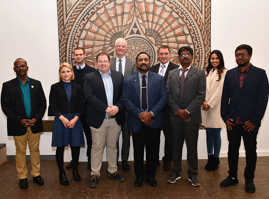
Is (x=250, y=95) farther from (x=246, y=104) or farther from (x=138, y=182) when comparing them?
(x=138, y=182)

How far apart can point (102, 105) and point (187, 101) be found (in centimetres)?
100

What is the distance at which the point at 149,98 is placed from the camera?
9.78ft

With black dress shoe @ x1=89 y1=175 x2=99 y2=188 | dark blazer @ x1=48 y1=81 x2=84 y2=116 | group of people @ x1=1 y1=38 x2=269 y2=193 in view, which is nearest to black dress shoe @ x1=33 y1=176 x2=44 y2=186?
group of people @ x1=1 y1=38 x2=269 y2=193

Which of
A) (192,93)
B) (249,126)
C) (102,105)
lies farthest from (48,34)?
(249,126)

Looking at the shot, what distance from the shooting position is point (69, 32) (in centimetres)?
411

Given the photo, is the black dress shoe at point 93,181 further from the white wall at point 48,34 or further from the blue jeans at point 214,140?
the blue jeans at point 214,140

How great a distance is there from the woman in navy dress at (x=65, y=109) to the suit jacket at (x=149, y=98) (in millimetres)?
623

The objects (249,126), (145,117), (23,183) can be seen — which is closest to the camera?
(249,126)

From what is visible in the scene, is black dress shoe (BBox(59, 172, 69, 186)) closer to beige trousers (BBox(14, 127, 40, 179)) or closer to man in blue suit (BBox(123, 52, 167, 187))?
beige trousers (BBox(14, 127, 40, 179))

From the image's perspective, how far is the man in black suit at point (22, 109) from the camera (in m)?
2.95

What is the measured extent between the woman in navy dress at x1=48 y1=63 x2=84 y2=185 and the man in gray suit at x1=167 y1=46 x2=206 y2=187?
1160mm

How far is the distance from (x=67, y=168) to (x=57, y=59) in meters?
1.77

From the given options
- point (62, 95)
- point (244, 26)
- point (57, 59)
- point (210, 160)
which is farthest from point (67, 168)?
point (244, 26)

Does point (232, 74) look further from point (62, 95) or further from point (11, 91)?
point (11, 91)
